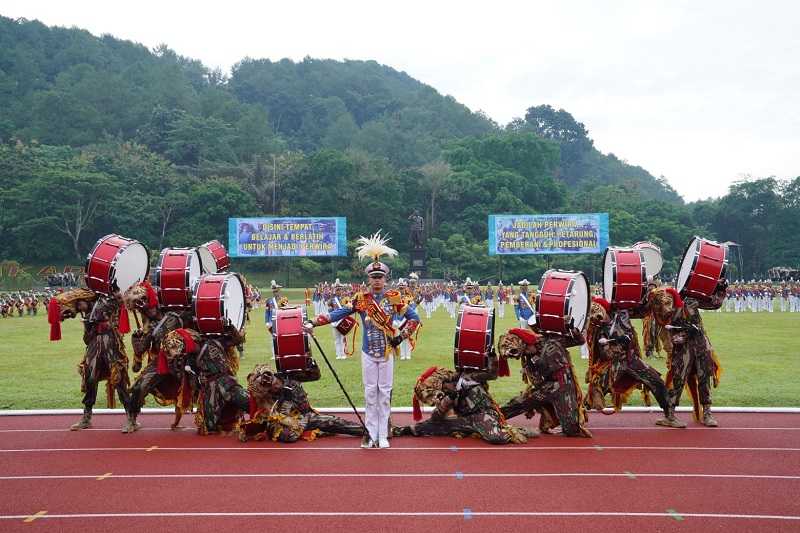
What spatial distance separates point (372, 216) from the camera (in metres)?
69.0

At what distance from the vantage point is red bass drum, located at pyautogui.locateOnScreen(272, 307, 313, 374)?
832 centimetres

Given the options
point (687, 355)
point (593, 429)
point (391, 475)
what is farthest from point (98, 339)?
point (687, 355)

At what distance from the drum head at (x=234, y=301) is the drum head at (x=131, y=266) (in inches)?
56.5

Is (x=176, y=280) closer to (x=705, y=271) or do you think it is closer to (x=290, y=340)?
(x=290, y=340)

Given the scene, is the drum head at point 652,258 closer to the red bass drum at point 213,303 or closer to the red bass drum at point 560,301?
the red bass drum at point 560,301

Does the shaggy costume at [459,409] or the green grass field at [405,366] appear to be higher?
the shaggy costume at [459,409]

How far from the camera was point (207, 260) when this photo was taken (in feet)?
36.3

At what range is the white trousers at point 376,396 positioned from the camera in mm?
8078

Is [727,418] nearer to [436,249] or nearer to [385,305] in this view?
[385,305]

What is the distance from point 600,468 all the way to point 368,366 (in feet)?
8.65

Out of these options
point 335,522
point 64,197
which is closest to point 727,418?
point 335,522

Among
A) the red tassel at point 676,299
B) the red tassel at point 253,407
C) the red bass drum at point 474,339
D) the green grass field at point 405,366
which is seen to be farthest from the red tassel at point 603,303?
the red tassel at point 253,407

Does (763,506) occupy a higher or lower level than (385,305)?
lower

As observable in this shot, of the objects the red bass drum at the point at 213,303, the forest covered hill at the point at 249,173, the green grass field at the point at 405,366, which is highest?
the forest covered hill at the point at 249,173
